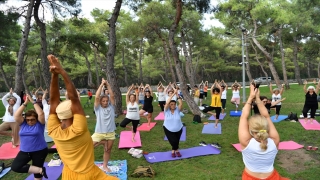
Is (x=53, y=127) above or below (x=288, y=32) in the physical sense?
below

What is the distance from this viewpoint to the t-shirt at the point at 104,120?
4883 mm

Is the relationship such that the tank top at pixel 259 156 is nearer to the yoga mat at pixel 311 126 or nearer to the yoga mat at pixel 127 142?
the yoga mat at pixel 127 142

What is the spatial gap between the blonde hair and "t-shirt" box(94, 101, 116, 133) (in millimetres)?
3214

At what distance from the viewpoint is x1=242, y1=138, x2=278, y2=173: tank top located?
2.31 m

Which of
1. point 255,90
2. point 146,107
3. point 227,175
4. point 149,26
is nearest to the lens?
point 255,90

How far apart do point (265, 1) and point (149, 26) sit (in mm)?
9775

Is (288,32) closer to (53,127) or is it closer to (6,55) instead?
(6,55)

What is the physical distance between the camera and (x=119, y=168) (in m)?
5.12

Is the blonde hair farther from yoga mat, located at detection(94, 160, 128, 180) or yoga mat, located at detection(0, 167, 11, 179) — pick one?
yoga mat, located at detection(0, 167, 11, 179)

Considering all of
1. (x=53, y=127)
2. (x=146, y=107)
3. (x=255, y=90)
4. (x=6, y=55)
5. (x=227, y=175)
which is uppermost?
(x=6, y=55)

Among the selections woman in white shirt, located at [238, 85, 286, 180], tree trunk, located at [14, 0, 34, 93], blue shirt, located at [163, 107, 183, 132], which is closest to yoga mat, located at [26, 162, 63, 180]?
blue shirt, located at [163, 107, 183, 132]

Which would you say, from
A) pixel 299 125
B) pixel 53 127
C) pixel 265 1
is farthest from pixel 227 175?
pixel 265 1

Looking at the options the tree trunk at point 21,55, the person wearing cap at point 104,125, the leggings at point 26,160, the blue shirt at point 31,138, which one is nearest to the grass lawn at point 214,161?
the person wearing cap at point 104,125

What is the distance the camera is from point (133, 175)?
15.6 feet
